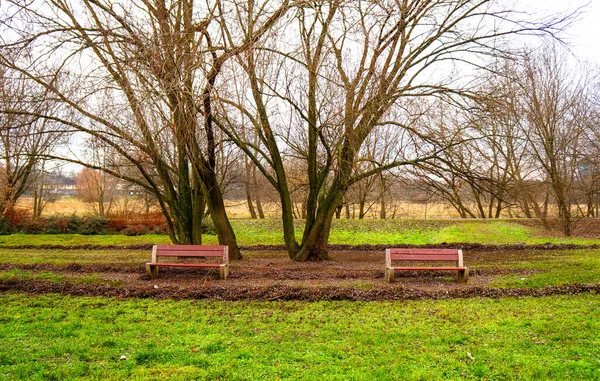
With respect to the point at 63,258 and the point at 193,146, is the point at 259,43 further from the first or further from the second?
the point at 63,258

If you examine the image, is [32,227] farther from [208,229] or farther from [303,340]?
[303,340]

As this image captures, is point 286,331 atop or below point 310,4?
below

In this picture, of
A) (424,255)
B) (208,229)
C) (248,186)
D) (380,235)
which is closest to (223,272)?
(424,255)

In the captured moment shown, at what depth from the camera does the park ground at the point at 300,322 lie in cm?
538

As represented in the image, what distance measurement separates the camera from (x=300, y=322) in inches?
290

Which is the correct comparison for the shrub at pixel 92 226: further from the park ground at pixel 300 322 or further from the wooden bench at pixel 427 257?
the wooden bench at pixel 427 257

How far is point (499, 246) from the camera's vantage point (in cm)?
1723

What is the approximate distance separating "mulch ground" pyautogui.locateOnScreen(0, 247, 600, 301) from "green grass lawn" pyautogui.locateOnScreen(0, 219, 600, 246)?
714 centimetres

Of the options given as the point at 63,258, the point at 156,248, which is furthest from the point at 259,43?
the point at 63,258

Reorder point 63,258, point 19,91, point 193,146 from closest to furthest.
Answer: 1. point 19,91
2. point 193,146
3. point 63,258

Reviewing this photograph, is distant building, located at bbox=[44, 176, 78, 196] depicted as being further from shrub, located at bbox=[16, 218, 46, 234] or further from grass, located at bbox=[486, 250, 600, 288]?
→ grass, located at bbox=[486, 250, 600, 288]

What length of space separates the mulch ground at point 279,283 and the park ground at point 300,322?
0.12ft

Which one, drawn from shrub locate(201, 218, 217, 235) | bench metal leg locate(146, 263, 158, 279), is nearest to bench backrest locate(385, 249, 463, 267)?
bench metal leg locate(146, 263, 158, 279)

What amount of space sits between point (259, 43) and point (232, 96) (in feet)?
3.78
